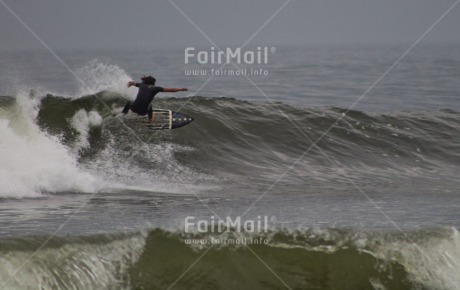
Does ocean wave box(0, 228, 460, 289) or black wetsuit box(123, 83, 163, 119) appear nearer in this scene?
ocean wave box(0, 228, 460, 289)

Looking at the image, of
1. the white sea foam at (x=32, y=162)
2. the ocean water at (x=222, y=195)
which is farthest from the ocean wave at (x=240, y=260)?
the white sea foam at (x=32, y=162)

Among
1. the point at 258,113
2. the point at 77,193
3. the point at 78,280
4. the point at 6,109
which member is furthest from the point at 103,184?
the point at 258,113

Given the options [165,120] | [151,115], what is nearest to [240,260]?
[151,115]

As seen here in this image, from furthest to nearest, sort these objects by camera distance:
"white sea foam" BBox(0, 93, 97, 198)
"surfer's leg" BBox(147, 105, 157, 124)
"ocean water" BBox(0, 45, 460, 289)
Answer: "surfer's leg" BBox(147, 105, 157, 124) < "white sea foam" BBox(0, 93, 97, 198) < "ocean water" BBox(0, 45, 460, 289)

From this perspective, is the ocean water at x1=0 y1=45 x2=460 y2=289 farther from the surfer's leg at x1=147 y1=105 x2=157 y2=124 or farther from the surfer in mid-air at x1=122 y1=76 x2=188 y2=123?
the surfer in mid-air at x1=122 y1=76 x2=188 y2=123

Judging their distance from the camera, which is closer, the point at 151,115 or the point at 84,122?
the point at 151,115

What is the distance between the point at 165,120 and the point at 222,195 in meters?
4.38

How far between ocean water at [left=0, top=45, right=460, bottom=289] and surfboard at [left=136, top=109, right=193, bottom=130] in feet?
0.97

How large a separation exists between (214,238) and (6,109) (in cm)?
915

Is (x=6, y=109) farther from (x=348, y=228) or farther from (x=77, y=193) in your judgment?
(x=348, y=228)

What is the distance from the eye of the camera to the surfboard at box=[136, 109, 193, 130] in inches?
754

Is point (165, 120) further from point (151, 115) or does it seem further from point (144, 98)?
point (144, 98)

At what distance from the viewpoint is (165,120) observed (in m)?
19.3

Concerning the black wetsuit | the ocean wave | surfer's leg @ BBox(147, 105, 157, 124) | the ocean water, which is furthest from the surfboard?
the ocean wave
